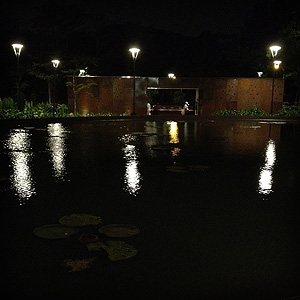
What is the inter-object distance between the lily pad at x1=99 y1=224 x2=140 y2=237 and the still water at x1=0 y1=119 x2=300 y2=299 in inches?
5.0

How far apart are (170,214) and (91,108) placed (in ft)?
81.7

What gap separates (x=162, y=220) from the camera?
5.40 metres

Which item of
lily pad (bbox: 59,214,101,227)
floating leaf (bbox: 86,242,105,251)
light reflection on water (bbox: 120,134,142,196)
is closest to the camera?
floating leaf (bbox: 86,242,105,251)

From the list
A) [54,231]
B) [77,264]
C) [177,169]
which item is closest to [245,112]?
[177,169]

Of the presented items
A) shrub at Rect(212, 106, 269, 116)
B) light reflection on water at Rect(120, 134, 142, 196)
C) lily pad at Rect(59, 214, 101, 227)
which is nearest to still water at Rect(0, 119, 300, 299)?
light reflection on water at Rect(120, 134, 142, 196)

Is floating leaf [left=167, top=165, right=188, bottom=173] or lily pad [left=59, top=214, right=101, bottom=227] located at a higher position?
floating leaf [left=167, top=165, right=188, bottom=173]

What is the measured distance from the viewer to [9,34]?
38.7 m

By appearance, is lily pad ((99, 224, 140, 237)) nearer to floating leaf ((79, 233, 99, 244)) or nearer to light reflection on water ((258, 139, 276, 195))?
floating leaf ((79, 233, 99, 244))

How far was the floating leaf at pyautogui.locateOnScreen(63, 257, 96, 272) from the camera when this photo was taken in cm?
398

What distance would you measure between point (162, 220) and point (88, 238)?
3.70ft

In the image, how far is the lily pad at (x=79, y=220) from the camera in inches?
205

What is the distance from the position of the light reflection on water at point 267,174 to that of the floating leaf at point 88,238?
11.3 ft

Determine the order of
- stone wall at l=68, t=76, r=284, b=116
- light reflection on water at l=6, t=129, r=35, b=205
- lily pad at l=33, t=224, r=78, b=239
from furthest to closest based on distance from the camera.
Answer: stone wall at l=68, t=76, r=284, b=116
light reflection on water at l=6, t=129, r=35, b=205
lily pad at l=33, t=224, r=78, b=239

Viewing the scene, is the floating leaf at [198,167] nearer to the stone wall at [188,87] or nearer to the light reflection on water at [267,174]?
the light reflection on water at [267,174]
